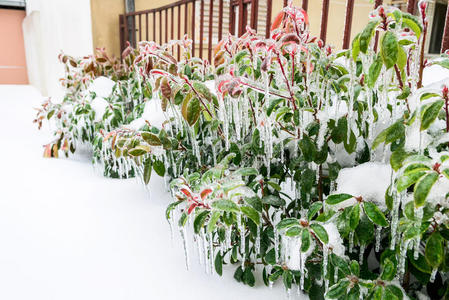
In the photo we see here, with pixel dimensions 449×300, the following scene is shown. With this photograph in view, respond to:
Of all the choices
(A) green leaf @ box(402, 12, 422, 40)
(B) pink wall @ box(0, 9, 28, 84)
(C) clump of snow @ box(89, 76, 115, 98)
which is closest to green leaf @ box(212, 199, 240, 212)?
(A) green leaf @ box(402, 12, 422, 40)

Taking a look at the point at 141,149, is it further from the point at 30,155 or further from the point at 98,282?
the point at 30,155

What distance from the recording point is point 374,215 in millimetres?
727

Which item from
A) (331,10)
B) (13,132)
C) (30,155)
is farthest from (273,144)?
(331,10)

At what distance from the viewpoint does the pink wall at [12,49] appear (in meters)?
11.3

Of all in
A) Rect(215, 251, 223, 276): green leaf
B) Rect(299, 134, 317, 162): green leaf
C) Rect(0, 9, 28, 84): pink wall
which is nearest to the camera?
Rect(299, 134, 317, 162): green leaf

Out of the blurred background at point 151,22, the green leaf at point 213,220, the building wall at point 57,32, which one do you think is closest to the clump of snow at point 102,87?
the blurred background at point 151,22

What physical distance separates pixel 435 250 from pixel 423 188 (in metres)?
0.18

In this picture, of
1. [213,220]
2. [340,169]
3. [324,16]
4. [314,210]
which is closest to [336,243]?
[314,210]

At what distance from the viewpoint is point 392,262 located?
29.4 inches

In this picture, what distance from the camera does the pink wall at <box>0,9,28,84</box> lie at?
11289mm

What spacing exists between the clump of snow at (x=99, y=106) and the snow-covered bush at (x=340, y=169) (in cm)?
129

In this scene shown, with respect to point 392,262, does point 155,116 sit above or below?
above

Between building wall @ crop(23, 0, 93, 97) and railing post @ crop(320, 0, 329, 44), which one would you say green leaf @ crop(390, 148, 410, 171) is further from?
building wall @ crop(23, 0, 93, 97)

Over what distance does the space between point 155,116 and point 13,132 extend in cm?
308
